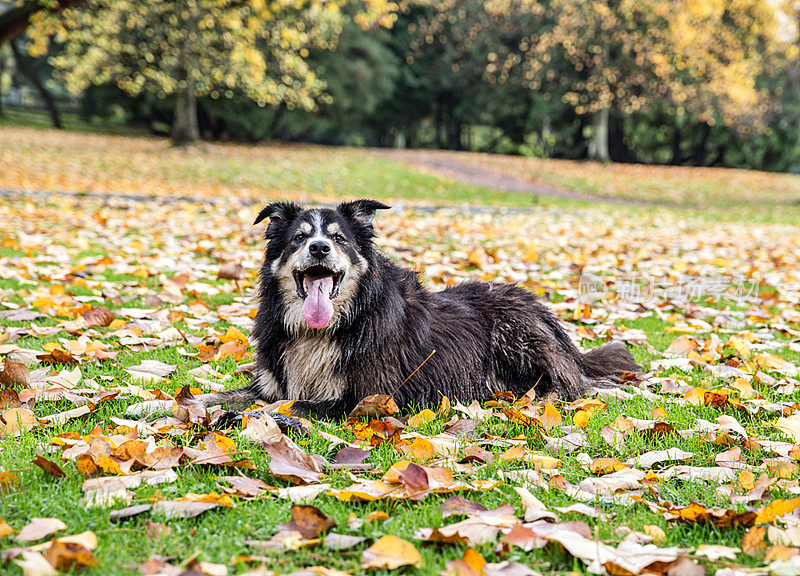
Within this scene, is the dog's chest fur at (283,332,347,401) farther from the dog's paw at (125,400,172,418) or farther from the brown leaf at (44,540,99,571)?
the brown leaf at (44,540,99,571)

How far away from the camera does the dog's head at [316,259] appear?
140 inches

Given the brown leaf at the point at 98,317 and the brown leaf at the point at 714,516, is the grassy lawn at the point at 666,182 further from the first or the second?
the brown leaf at the point at 714,516

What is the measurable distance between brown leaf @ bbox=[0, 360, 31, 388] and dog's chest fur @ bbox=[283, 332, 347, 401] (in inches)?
58.2

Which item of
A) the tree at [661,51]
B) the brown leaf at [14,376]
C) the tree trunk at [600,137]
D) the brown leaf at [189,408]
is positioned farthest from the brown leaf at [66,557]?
the tree trunk at [600,137]

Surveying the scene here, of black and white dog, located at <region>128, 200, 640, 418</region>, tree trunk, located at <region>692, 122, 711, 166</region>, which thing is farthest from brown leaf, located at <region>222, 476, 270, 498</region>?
tree trunk, located at <region>692, 122, 711, 166</region>

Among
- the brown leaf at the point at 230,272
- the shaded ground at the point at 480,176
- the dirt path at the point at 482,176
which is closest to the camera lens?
the brown leaf at the point at 230,272

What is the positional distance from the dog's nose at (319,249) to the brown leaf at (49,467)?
61.4 inches

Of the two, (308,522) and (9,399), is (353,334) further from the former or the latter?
(9,399)

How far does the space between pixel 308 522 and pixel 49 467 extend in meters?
1.15

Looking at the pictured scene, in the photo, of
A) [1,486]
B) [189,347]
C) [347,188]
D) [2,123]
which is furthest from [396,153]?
[1,486]

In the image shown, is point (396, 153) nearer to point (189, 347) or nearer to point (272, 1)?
point (272, 1)

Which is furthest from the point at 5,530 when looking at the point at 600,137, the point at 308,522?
the point at 600,137

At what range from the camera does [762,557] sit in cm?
222

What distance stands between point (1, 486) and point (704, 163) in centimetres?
4732
